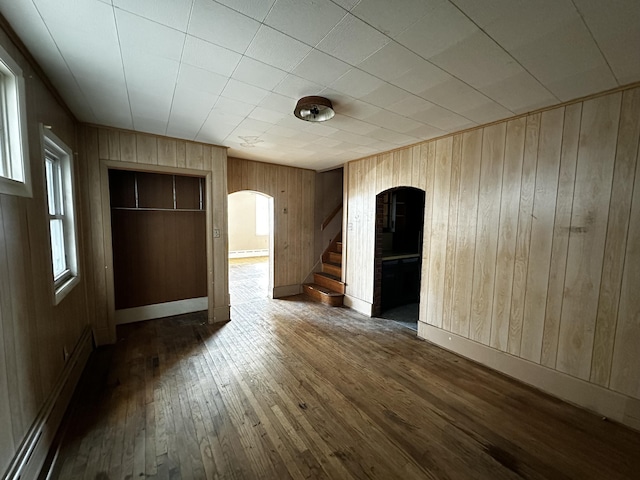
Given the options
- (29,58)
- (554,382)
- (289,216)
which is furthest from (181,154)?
(554,382)

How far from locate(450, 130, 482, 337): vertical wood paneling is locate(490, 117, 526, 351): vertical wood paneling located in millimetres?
264

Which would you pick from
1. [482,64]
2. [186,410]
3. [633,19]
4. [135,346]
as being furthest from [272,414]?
[633,19]

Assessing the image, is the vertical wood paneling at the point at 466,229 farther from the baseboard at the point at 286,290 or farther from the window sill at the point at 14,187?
the window sill at the point at 14,187

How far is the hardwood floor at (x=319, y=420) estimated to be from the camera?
166cm

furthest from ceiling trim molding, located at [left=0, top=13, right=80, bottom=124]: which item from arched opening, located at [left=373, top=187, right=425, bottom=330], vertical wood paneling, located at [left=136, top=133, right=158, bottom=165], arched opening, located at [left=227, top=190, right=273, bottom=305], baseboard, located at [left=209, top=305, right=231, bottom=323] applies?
arched opening, located at [left=227, top=190, right=273, bottom=305]

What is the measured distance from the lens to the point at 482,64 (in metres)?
1.70

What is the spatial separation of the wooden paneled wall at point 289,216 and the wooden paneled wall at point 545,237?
2.54 metres

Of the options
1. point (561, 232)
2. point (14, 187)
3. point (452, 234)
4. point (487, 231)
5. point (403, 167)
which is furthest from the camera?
point (403, 167)

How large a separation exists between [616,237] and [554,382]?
138cm

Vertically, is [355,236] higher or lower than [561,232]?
lower

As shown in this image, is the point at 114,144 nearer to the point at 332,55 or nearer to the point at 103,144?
the point at 103,144

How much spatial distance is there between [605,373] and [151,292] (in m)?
5.30

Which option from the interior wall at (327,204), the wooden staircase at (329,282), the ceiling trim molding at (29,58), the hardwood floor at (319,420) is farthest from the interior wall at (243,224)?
the ceiling trim molding at (29,58)

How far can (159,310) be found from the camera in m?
4.07
